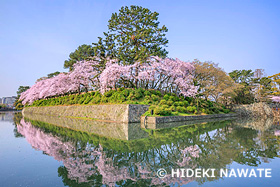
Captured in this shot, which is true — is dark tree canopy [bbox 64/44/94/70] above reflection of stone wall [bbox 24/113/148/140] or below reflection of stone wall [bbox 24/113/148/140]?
above

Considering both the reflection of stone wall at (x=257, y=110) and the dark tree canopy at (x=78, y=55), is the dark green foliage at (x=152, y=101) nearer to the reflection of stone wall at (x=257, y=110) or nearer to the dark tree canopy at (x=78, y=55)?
the reflection of stone wall at (x=257, y=110)

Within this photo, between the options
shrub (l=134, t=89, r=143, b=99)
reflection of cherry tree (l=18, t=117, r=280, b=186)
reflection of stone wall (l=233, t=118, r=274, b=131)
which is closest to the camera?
reflection of cherry tree (l=18, t=117, r=280, b=186)

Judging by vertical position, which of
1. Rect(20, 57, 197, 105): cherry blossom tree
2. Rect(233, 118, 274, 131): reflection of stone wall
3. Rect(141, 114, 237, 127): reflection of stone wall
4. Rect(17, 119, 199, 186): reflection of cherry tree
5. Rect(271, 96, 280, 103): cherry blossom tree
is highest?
Rect(20, 57, 197, 105): cherry blossom tree

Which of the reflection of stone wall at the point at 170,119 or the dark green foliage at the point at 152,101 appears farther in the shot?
the dark green foliage at the point at 152,101

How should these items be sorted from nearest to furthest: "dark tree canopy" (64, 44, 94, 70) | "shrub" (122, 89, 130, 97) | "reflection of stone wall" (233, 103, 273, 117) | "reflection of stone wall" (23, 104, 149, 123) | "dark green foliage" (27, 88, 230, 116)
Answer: "reflection of stone wall" (23, 104, 149, 123) → "dark green foliage" (27, 88, 230, 116) → "shrub" (122, 89, 130, 97) → "reflection of stone wall" (233, 103, 273, 117) → "dark tree canopy" (64, 44, 94, 70)

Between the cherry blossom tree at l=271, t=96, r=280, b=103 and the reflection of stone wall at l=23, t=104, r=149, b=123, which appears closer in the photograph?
the reflection of stone wall at l=23, t=104, r=149, b=123

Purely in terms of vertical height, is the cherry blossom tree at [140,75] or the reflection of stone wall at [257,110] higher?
the cherry blossom tree at [140,75]

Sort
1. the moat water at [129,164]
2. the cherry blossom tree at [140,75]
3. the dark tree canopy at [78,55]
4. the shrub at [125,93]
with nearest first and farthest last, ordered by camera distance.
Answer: the moat water at [129,164] < the shrub at [125,93] < the cherry blossom tree at [140,75] < the dark tree canopy at [78,55]

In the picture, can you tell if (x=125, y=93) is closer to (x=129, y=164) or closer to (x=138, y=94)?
(x=138, y=94)

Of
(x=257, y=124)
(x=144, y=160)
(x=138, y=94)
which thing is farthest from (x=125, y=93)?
(x=144, y=160)

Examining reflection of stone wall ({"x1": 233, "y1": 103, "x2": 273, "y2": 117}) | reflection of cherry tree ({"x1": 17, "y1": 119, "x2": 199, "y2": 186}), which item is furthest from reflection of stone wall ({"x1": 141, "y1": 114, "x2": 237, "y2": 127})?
reflection of stone wall ({"x1": 233, "y1": 103, "x2": 273, "y2": 117})

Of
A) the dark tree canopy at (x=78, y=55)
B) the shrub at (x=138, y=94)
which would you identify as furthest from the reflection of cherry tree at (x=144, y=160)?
the dark tree canopy at (x=78, y=55)

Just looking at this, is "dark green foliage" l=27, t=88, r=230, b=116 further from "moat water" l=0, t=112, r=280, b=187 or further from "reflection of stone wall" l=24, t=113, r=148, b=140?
"moat water" l=0, t=112, r=280, b=187

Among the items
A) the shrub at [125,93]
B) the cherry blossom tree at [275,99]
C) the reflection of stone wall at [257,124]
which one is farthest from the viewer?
the cherry blossom tree at [275,99]
